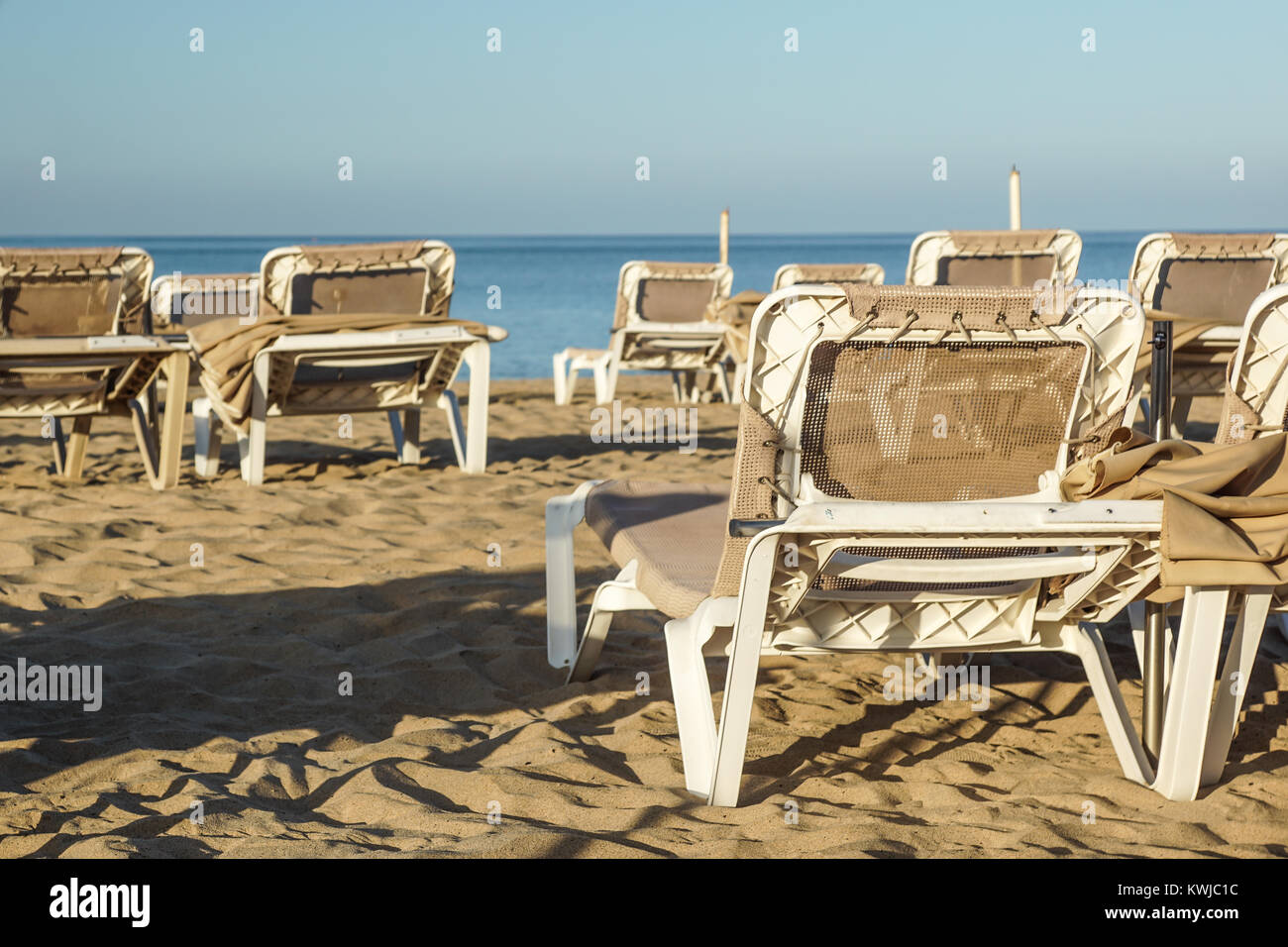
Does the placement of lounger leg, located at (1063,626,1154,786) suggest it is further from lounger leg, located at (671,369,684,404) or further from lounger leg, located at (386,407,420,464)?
lounger leg, located at (671,369,684,404)

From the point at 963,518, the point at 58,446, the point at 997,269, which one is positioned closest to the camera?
the point at 963,518

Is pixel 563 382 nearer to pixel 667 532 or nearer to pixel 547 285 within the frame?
pixel 667 532

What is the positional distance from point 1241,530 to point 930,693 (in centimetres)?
122

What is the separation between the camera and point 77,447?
702cm

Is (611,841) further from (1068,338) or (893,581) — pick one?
(1068,338)

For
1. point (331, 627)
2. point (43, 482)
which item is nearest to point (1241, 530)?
point (331, 627)

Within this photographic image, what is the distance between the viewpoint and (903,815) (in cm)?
262

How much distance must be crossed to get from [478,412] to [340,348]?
91 centimetres

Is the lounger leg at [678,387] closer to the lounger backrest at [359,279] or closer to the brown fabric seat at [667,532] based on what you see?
the lounger backrest at [359,279]


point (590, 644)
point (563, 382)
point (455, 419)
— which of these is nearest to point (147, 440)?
point (455, 419)

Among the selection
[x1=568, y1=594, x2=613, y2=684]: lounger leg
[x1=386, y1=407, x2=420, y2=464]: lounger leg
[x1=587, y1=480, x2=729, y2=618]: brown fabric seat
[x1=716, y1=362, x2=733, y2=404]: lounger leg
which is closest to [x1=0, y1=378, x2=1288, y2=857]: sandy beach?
[x1=568, y1=594, x2=613, y2=684]: lounger leg

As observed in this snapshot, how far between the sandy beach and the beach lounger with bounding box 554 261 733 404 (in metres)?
5.65

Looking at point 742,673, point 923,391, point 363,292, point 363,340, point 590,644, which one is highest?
point 363,292

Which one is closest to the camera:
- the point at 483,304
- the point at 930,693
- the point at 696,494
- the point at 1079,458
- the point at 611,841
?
the point at 611,841
